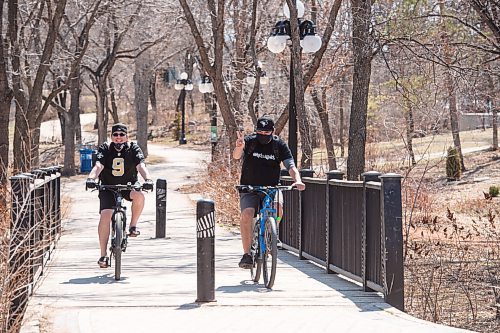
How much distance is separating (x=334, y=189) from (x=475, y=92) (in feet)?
25.1

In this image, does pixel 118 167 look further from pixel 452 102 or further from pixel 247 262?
pixel 452 102

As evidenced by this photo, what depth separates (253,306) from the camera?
9062 millimetres

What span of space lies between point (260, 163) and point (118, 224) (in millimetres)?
1849

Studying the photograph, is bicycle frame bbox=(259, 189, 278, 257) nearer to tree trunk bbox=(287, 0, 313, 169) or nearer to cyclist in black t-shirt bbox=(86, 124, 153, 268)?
cyclist in black t-shirt bbox=(86, 124, 153, 268)

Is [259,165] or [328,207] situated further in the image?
[328,207]

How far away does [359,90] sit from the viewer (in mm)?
18453

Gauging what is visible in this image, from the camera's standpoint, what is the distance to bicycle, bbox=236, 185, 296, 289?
9961mm

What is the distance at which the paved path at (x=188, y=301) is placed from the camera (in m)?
8.07

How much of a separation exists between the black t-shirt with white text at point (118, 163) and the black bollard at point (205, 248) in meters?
2.42

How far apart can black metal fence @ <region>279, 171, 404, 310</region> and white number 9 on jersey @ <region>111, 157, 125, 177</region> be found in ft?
8.25

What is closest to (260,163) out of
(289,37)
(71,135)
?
(289,37)

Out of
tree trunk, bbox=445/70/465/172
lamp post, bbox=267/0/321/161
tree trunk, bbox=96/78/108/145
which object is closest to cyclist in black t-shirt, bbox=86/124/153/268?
lamp post, bbox=267/0/321/161

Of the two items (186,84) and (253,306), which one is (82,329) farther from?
(186,84)

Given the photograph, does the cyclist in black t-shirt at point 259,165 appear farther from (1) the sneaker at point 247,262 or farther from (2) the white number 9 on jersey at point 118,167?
(2) the white number 9 on jersey at point 118,167
